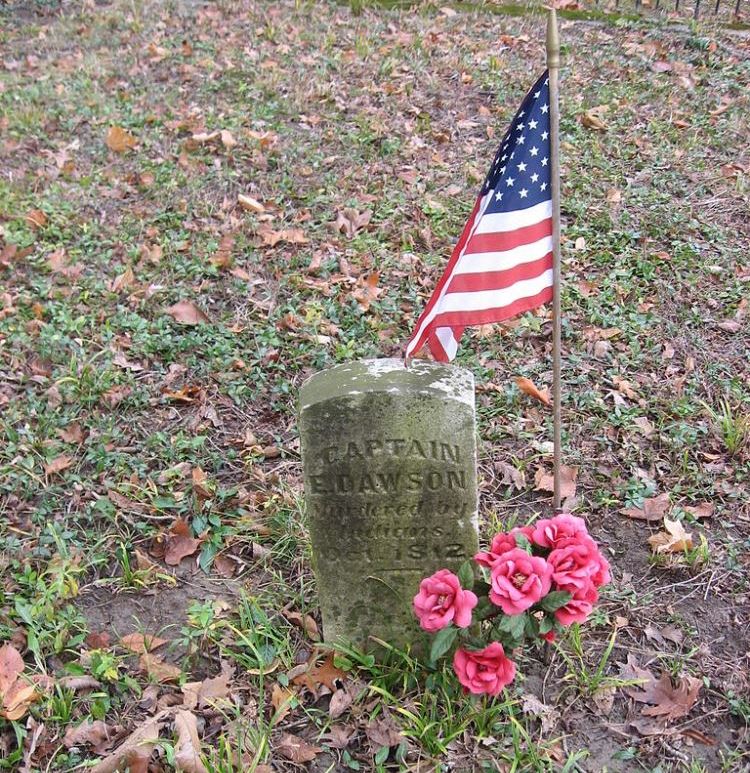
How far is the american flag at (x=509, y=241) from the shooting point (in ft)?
8.44

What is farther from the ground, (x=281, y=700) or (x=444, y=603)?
(x=444, y=603)

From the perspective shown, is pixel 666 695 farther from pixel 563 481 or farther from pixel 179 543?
pixel 179 543

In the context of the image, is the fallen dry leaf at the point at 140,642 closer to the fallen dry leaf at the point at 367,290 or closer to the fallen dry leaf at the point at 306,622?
the fallen dry leaf at the point at 306,622

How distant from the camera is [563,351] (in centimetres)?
446

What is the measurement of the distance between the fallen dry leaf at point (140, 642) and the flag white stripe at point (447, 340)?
1.56 meters

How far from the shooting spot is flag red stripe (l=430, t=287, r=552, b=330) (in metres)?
2.67

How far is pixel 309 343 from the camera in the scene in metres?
4.46

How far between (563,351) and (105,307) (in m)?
2.74

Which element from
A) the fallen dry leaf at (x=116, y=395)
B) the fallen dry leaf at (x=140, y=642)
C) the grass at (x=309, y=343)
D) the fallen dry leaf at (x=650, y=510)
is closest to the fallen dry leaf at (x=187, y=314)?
the grass at (x=309, y=343)

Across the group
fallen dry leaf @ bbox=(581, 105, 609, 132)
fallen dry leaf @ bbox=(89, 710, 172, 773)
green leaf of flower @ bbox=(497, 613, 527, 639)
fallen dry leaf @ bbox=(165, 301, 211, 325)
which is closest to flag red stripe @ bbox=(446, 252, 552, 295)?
green leaf of flower @ bbox=(497, 613, 527, 639)

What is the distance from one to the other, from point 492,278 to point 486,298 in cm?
7

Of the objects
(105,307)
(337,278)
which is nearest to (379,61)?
(337,278)

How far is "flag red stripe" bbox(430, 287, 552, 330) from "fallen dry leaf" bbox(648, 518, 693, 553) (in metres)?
1.30

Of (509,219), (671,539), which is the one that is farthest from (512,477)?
(509,219)
